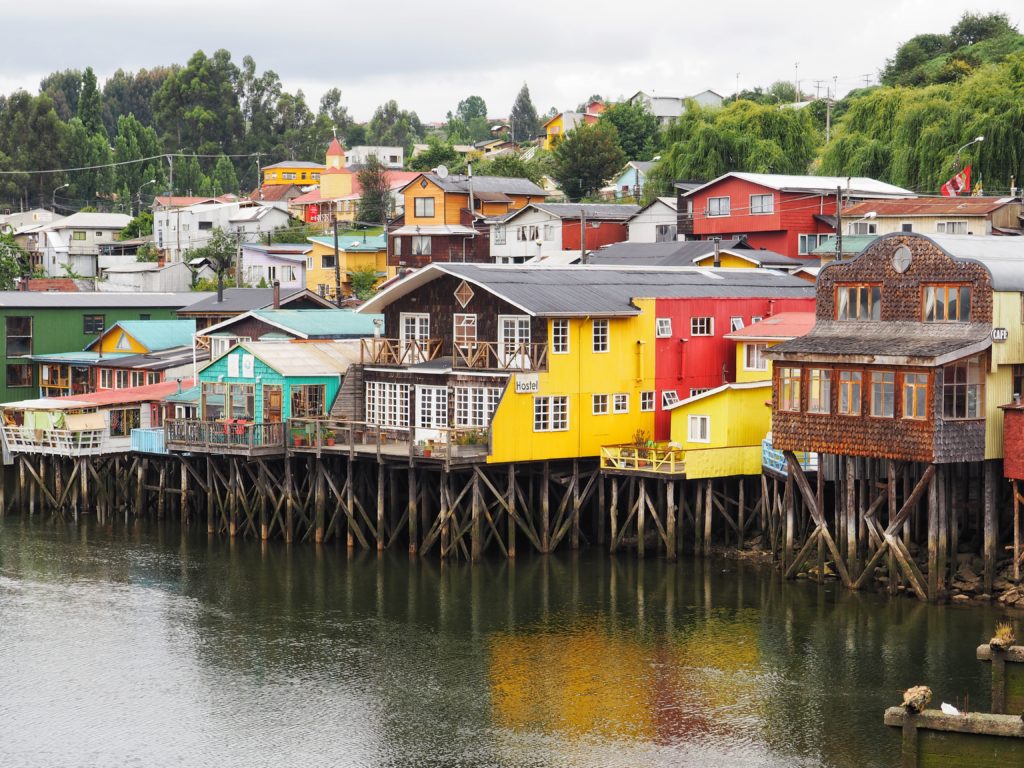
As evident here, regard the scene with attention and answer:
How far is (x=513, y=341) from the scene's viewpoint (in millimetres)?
50438

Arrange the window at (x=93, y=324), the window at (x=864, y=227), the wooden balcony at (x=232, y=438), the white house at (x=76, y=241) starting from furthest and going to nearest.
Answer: the white house at (x=76, y=241) → the window at (x=93, y=324) → the window at (x=864, y=227) → the wooden balcony at (x=232, y=438)

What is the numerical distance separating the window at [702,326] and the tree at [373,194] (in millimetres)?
67418

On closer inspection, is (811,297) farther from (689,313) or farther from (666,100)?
(666,100)

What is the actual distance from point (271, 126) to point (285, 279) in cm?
7983

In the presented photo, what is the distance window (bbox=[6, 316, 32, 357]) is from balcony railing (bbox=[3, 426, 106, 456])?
46.1ft

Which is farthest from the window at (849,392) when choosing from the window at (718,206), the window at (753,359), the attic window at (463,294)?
the window at (718,206)

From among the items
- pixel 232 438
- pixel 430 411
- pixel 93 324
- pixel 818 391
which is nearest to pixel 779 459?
pixel 818 391

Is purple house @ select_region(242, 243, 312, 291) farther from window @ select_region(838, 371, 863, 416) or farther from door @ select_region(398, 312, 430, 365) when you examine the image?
window @ select_region(838, 371, 863, 416)

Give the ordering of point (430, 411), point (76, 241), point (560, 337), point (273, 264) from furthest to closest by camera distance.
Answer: point (76, 241) < point (273, 264) < point (430, 411) < point (560, 337)

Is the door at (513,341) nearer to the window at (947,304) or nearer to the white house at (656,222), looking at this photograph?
the window at (947,304)

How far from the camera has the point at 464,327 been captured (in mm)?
51844

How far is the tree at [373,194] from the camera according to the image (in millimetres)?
118938

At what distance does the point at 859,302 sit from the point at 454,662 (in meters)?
15.2

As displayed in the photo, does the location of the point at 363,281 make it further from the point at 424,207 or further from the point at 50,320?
the point at 50,320
